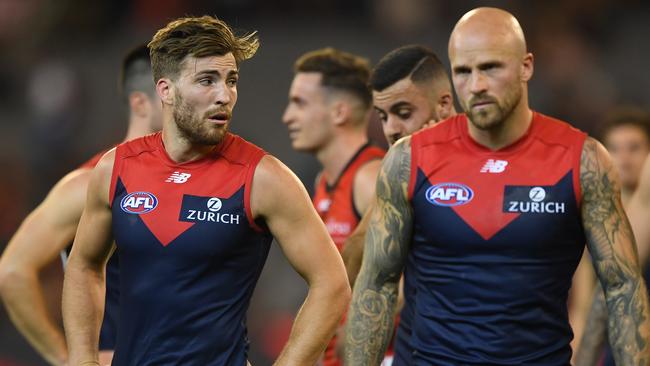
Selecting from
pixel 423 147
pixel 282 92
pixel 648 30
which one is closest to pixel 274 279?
pixel 282 92

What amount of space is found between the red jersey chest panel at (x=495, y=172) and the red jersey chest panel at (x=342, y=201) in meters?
1.82

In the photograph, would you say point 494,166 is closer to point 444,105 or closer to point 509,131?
point 509,131

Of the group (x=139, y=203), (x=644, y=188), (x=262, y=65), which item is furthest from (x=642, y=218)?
(x=262, y=65)

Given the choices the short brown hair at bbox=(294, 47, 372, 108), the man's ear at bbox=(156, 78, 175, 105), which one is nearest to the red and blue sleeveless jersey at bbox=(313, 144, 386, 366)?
the short brown hair at bbox=(294, 47, 372, 108)

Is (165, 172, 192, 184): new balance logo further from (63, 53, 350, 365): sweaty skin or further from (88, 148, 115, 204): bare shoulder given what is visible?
(88, 148, 115, 204): bare shoulder

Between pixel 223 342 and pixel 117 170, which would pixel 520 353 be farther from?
pixel 117 170

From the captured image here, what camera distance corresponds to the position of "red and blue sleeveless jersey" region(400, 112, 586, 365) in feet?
18.3

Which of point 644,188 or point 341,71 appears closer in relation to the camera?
point 644,188

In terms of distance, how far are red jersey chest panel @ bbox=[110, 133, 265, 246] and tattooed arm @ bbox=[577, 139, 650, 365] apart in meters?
1.39

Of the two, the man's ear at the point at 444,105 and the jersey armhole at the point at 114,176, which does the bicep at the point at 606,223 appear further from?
the jersey armhole at the point at 114,176

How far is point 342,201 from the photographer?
7.83 meters

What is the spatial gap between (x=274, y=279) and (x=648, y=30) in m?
4.68

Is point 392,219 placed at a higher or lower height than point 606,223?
lower

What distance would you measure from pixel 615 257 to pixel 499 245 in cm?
48
